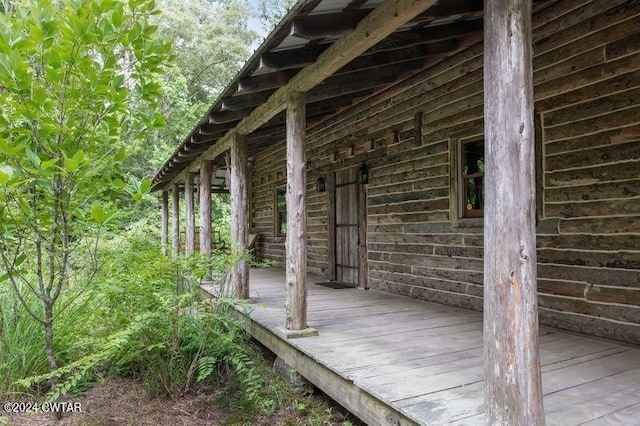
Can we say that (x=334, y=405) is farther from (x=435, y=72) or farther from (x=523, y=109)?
(x=435, y=72)

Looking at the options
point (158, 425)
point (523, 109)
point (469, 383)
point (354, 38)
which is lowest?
point (158, 425)

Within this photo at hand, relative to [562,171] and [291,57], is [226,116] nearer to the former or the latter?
[291,57]

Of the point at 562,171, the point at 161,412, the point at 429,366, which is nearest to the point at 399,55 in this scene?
the point at 562,171

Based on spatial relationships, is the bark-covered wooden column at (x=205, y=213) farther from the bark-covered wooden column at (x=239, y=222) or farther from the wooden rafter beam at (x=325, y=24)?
the wooden rafter beam at (x=325, y=24)

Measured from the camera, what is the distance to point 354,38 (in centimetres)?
282

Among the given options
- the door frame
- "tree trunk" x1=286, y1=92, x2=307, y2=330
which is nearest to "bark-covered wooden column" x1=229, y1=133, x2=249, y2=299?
"tree trunk" x1=286, y1=92, x2=307, y2=330

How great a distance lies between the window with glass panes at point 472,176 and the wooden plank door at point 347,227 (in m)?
2.06

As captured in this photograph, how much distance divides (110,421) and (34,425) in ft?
1.49

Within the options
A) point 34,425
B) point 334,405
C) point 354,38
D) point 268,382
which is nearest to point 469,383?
point 334,405

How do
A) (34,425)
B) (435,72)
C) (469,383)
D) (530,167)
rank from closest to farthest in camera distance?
(530,167), (469,383), (34,425), (435,72)

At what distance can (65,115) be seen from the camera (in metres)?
2.66

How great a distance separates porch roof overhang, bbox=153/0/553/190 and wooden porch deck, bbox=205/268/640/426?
7.06ft

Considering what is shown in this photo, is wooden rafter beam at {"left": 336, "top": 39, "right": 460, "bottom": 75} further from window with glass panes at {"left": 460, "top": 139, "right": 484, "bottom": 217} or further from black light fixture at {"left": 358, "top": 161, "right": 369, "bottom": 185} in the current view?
black light fixture at {"left": 358, "top": 161, "right": 369, "bottom": 185}

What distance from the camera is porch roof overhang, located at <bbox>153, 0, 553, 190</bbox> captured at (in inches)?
103
